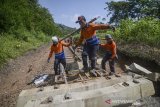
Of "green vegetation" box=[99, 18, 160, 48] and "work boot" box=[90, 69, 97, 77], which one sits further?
"green vegetation" box=[99, 18, 160, 48]

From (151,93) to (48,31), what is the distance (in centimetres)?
5479

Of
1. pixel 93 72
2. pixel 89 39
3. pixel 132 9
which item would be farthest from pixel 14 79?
pixel 132 9

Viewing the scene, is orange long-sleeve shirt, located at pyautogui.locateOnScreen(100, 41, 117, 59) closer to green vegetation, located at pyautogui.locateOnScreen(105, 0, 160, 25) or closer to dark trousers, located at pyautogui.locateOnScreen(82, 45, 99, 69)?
dark trousers, located at pyautogui.locateOnScreen(82, 45, 99, 69)

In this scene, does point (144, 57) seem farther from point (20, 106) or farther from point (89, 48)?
point (20, 106)

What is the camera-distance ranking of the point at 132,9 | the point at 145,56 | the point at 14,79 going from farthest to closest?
the point at 132,9
the point at 14,79
the point at 145,56

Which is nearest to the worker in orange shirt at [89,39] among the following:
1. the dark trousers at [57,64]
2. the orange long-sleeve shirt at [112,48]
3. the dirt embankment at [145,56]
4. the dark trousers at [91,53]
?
the dark trousers at [91,53]

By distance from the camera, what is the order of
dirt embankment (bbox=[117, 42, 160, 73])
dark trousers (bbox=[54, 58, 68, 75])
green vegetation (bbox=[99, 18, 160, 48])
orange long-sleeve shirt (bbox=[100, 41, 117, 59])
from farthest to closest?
1. green vegetation (bbox=[99, 18, 160, 48])
2. dark trousers (bbox=[54, 58, 68, 75])
3. dirt embankment (bbox=[117, 42, 160, 73])
4. orange long-sleeve shirt (bbox=[100, 41, 117, 59])

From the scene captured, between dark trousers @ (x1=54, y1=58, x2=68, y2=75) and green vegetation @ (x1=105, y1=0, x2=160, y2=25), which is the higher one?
green vegetation @ (x1=105, y1=0, x2=160, y2=25)

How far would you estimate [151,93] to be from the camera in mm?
8070

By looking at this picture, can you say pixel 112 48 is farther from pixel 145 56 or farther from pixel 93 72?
pixel 145 56

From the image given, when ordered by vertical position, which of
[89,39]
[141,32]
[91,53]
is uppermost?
[141,32]

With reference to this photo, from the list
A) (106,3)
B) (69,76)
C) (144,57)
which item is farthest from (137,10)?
(69,76)

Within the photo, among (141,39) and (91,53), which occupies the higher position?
(141,39)

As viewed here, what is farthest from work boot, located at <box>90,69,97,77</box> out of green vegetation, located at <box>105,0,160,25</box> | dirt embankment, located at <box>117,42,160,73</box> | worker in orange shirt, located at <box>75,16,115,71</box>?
green vegetation, located at <box>105,0,160,25</box>
